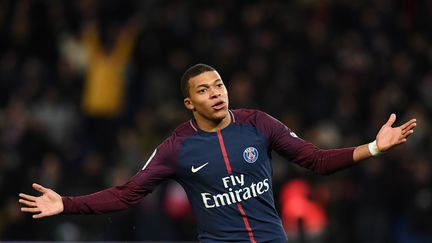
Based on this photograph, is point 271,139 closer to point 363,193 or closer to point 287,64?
point 363,193

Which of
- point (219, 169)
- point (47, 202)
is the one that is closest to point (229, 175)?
point (219, 169)

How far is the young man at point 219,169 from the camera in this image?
6.37 metres

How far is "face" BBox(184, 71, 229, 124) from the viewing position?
6430mm

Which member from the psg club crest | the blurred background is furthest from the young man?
the blurred background

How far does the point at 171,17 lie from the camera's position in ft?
48.3

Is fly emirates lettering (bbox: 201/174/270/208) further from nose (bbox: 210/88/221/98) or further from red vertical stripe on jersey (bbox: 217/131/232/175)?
nose (bbox: 210/88/221/98)

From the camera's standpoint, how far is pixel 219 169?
6.41 metres

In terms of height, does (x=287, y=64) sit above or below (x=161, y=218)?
above

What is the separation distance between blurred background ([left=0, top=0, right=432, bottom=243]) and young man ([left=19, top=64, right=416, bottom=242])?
530cm

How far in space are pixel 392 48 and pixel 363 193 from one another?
9.62 feet

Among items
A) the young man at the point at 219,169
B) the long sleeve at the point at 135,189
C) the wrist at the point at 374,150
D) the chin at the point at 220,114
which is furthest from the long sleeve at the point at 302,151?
the long sleeve at the point at 135,189

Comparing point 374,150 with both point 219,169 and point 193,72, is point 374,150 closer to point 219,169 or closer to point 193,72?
point 219,169

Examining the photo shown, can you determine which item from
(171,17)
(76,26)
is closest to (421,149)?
(171,17)

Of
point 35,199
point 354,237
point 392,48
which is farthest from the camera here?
point 392,48
